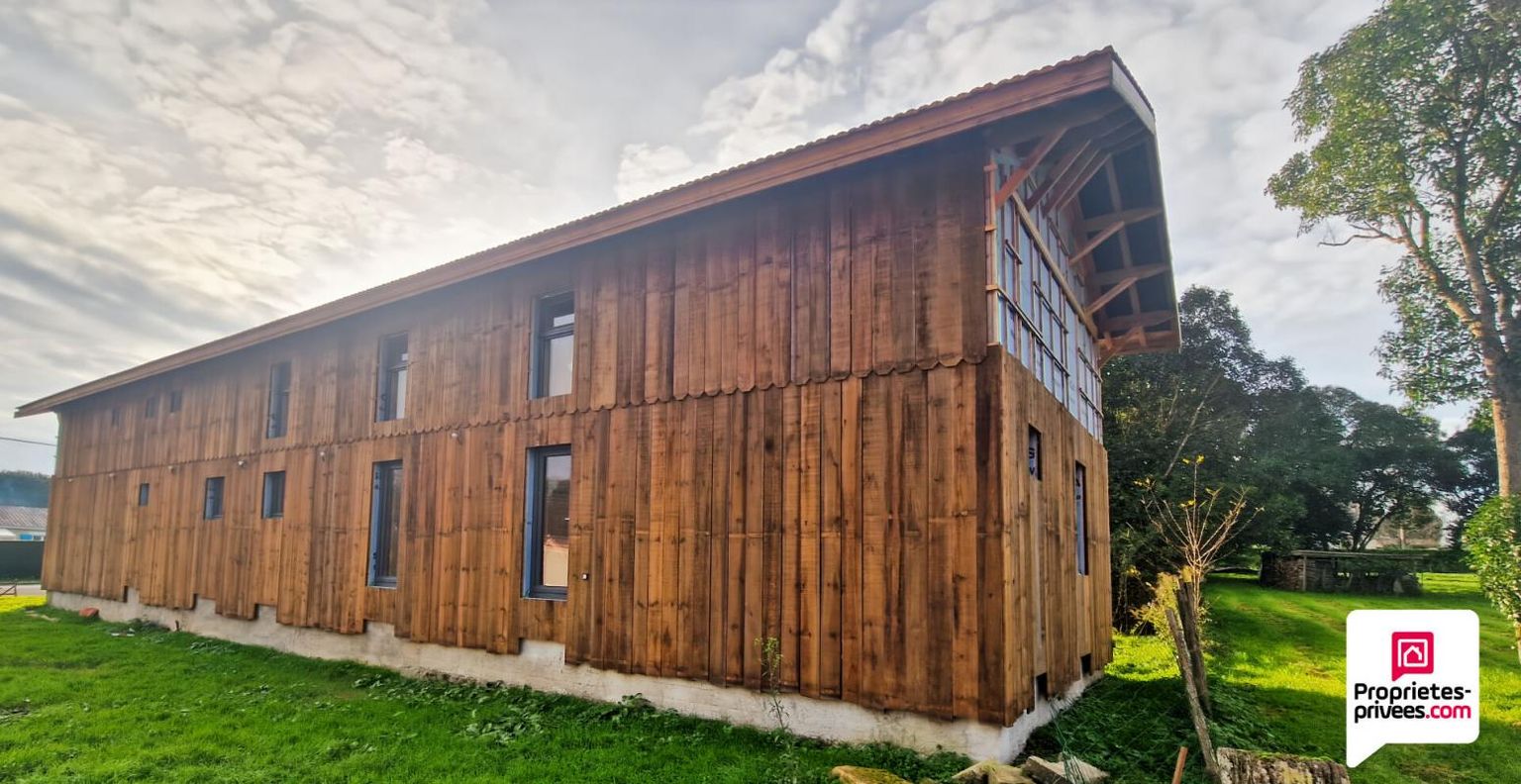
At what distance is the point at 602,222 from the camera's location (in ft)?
27.5

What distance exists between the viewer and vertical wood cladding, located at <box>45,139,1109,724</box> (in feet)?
20.1

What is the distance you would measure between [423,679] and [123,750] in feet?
10.4

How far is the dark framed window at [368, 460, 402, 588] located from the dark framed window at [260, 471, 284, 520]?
3.14 m

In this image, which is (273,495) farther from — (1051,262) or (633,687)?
(1051,262)

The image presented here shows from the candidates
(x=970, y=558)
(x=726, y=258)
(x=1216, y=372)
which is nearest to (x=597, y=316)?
(x=726, y=258)

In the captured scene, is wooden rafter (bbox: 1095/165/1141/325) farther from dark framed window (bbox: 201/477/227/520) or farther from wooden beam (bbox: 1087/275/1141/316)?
dark framed window (bbox: 201/477/227/520)

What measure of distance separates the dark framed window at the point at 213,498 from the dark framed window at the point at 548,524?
8536 millimetres

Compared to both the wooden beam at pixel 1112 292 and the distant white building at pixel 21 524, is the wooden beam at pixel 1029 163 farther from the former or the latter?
the distant white building at pixel 21 524

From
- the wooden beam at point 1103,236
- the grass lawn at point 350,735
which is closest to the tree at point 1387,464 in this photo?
the wooden beam at point 1103,236

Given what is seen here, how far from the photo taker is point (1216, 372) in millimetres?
27172

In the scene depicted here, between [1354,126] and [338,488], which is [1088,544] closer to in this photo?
[338,488]

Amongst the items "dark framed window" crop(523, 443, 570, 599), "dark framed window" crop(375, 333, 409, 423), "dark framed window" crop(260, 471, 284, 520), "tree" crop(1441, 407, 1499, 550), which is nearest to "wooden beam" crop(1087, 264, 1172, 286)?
"dark framed window" crop(523, 443, 570, 599)

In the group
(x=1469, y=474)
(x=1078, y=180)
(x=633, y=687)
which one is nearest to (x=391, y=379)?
(x=633, y=687)

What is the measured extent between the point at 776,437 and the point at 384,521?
6.84 metres
